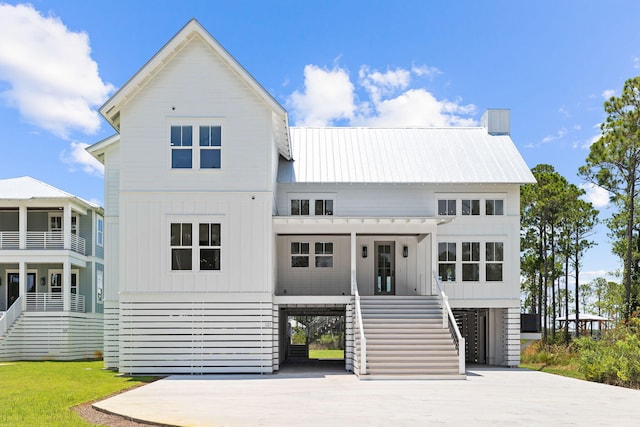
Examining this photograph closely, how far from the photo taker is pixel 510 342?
25.4 metres

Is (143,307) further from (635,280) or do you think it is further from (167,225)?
(635,280)

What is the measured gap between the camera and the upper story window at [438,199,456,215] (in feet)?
85.4

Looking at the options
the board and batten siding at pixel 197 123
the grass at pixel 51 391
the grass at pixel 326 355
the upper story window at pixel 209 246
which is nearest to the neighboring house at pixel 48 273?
the grass at pixel 51 391

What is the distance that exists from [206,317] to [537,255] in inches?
899

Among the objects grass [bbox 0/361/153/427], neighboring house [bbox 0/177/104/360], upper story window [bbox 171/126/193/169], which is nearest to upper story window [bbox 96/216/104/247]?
neighboring house [bbox 0/177/104/360]

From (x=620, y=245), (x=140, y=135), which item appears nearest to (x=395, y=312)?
(x=140, y=135)

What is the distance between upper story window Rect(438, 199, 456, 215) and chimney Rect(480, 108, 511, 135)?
5044 millimetres

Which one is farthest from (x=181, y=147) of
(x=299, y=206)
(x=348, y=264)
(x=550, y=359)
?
(x=550, y=359)

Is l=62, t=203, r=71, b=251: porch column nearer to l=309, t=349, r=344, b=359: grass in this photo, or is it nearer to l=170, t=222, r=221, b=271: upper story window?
l=309, t=349, r=344, b=359: grass

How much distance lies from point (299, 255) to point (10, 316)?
14.0 meters

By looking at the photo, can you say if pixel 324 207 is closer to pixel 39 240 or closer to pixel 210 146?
pixel 210 146

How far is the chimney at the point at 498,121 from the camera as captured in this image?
29484mm

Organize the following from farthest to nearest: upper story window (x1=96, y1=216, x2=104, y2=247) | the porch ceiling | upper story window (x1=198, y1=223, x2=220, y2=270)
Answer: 1. upper story window (x1=96, y1=216, x2=104, y2=247)
2. the porch ceiling
3. upper story window (x1=198, y1=223, x2=220, y2=270)

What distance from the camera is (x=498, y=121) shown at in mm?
29562
